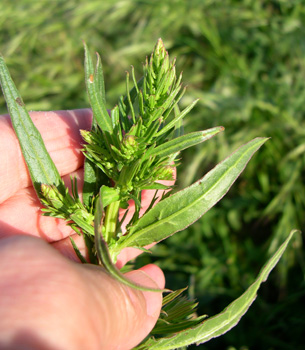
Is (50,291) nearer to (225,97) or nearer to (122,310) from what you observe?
(122,310)

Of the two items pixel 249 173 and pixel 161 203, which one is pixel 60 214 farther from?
pixel 249 173

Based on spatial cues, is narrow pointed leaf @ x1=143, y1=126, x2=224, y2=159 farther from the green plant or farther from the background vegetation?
the background vegetation

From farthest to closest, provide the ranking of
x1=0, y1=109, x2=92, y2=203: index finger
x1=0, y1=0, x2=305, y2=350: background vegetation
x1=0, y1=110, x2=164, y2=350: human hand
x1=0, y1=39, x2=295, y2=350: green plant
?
x1=0, y1=0, x2=305, y2=350: background vegetation
x1=0, y1=109, x2=92, y2=203: index finger
x1=0, y1=39, x2=295, y2=350: green plant
x1=0, y1=110, x2=164, y2=350: human hand

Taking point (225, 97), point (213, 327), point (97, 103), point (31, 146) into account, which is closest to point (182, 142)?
point (97, 103)

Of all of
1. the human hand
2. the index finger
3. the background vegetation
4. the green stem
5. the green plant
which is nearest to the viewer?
the human hand

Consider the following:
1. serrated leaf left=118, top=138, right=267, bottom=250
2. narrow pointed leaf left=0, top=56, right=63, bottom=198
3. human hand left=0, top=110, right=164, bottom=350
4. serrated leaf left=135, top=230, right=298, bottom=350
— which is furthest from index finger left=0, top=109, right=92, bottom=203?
serrated leaf left=135, top=230, right=298, bottom=350

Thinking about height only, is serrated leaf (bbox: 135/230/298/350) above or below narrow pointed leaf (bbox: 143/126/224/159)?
below
